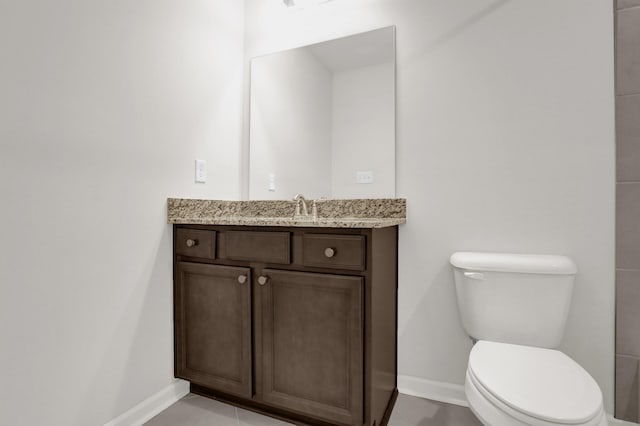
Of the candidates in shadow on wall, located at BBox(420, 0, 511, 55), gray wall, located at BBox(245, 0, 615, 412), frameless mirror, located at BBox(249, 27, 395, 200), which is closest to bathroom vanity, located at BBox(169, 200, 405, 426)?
gray wall, located at BBox(245, 0, 615, 412)

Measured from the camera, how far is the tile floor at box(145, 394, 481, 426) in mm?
1466

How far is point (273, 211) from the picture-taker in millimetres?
2029

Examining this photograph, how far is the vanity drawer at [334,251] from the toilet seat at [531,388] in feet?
1.74

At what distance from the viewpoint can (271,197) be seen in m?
2.08

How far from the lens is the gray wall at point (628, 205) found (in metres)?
1.34

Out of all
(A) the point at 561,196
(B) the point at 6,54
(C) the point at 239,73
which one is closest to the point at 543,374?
(A) the point at 561,196

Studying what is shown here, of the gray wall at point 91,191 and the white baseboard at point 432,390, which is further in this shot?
the white baseboard at point 432,390

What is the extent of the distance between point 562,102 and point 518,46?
324 millimetres

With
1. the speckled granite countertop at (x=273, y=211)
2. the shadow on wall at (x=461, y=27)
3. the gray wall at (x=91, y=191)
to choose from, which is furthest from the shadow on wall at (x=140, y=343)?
the shadow on wall at (x=461, y=27)

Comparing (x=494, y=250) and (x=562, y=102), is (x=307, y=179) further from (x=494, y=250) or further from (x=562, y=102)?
(x=562, y=102)

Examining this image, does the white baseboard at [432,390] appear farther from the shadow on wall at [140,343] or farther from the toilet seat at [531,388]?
the shadow on wall at [140,343]

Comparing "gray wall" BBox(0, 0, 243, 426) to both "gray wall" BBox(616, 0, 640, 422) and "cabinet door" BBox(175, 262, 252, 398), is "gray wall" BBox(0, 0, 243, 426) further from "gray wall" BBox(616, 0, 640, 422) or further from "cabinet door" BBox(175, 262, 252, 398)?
"gray wall" BBox(616, 0, 640, 422)

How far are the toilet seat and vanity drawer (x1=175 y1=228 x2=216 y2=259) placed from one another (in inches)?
46.3

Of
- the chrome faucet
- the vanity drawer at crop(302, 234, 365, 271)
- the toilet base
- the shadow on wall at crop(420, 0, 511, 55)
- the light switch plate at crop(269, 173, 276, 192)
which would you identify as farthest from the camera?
the light switch plate at crop(269, 173, 276, 192)
